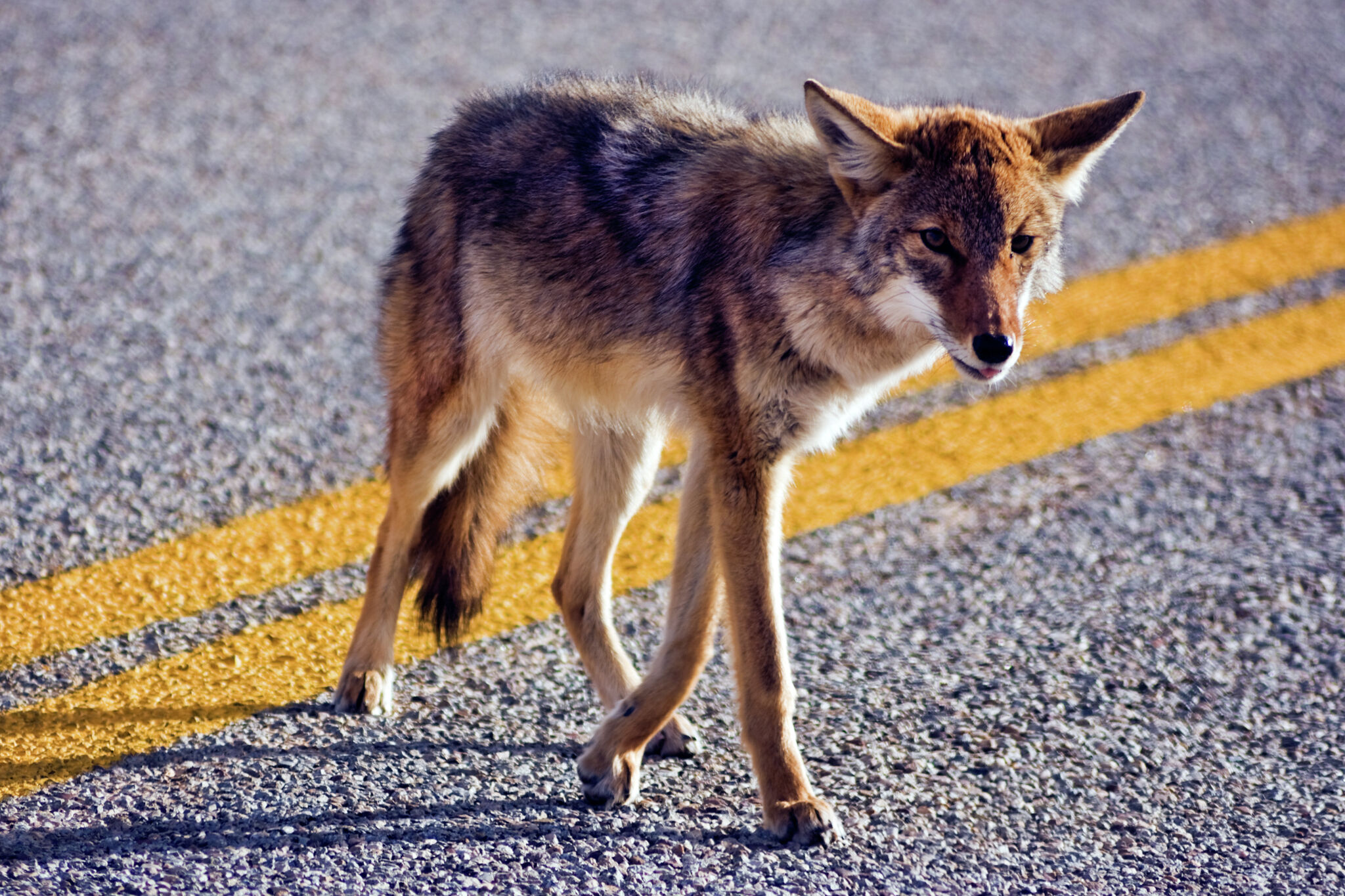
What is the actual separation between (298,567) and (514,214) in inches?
44.1

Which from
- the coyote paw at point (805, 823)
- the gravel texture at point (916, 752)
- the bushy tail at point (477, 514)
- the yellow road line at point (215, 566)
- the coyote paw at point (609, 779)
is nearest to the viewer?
the gravel texture at point (916, 752)

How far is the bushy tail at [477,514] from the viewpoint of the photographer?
11.1 ft

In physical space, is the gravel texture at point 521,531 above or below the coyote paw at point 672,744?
above

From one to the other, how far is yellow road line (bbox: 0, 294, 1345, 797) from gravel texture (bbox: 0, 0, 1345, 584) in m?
0.60

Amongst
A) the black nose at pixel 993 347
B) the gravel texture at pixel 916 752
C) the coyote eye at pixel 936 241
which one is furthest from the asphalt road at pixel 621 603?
the coyote eye at pixel 936 241

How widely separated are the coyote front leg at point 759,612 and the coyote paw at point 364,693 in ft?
2.79

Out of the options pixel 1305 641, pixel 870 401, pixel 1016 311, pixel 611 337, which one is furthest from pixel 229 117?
pixel 1305 641

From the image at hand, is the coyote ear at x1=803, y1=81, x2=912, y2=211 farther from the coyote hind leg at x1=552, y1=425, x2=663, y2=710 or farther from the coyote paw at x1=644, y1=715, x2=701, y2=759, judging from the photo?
the coyote paw at x1=644, y1=715, x2=701, y2=759

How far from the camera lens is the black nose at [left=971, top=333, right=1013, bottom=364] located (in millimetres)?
2680

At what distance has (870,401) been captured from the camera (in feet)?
10.3

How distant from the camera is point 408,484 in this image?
3369 mm

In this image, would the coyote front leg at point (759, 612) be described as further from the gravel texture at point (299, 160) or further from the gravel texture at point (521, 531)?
the gravel texture at point (299, 160)

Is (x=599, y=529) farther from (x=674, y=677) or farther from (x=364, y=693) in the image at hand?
(x=364, y=693)

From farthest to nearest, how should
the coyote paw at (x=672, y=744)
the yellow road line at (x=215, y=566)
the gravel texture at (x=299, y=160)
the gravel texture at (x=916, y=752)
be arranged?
the gravel texture at (x=299, y=160)
the yellow road line at (x=215, y=566)
the coyote paw at (x=672, y=744)
the gravel texture at (x=916, y=752)
